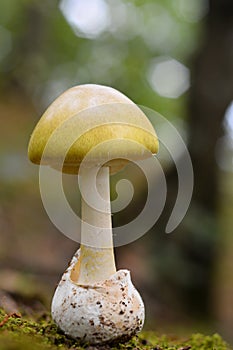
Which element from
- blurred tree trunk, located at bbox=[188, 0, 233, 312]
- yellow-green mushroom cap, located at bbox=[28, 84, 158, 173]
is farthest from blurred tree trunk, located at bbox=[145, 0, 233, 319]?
yellow-green mushroom cap, located at bbox=[28, 84, 158, 173]

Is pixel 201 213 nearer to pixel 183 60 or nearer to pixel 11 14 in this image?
pixel 183 60

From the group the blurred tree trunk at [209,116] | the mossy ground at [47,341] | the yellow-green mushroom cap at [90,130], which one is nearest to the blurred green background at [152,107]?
the blurred tree trunk at [209,116]

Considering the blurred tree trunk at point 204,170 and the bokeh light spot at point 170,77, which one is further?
the bokeh light spot at point 170,77

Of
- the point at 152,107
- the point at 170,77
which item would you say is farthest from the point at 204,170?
the point at 170,77

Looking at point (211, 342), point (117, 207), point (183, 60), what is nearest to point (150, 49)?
point (183, 60)

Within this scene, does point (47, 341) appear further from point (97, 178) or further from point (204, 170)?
point (204, 170)

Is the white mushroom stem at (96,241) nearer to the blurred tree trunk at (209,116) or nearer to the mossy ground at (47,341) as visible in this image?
the mossy ground at (47,341)

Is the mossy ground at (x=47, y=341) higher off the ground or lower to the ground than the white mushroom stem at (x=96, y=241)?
lower
